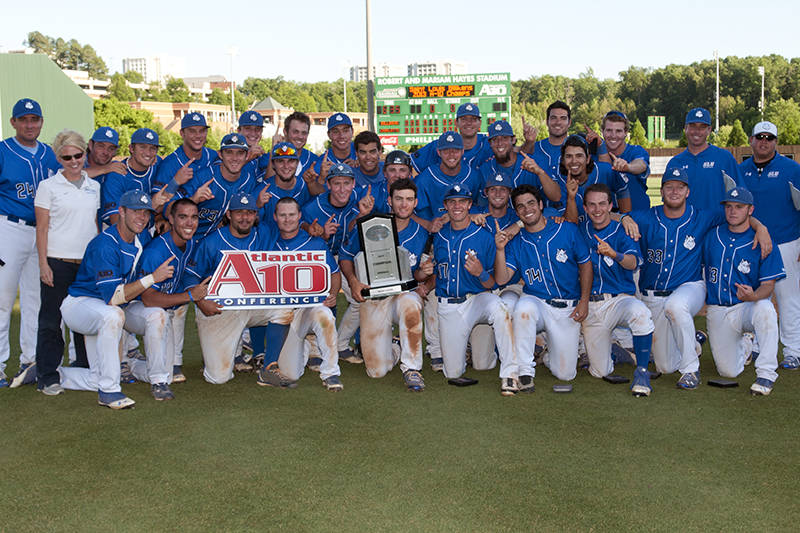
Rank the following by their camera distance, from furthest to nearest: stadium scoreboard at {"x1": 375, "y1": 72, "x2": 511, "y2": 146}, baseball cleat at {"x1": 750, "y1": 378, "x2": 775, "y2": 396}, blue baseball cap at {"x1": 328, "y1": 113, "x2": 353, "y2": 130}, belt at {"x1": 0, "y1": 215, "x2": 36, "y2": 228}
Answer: stadium scoreboard at {"x1": 375, "y1": 72, "x2": 511, "y2": 146} < blue baseball cap at {"x1": 328, "y1": 113, "x2": 353, "y2": 130} < belt at {"x1": 0, "y1": 215, "x2": 36, "y2": 228} < baseball cleat at {"x1": 750, "y1": 378, "x2": 775, "y2": 396}

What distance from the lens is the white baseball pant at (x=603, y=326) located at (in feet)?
22.3

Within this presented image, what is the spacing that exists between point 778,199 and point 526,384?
3405 millimetres

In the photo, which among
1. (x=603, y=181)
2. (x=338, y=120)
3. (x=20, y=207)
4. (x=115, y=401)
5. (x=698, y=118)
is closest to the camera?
(x=115, y=401)

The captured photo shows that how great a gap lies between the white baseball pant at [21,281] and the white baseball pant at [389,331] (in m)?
3.10

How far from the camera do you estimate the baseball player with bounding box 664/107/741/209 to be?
25.0ft

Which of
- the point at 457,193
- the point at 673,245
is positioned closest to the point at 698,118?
the point at 673,245

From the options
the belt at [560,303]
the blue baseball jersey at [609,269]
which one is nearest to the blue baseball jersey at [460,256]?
the belt at [560,303]

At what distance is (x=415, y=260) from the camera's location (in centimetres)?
730

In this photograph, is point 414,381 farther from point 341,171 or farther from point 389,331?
point 341,171

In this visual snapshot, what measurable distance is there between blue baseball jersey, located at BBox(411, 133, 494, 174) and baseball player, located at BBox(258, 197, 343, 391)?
70.0 inches

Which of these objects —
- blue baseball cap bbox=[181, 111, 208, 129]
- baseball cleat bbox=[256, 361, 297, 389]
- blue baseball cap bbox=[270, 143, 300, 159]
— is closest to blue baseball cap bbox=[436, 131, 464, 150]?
blue baseball cap bbox=[270, 143, 300, 159]

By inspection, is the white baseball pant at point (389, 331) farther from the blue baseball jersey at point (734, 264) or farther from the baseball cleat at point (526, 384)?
the blue baseball jersey at point (734, 264)

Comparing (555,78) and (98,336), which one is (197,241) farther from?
(555,78)

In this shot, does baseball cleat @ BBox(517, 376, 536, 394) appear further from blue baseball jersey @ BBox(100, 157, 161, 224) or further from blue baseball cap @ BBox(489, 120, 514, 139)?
blue baseball jersey @ BBox(100, 157, 161, 224)
